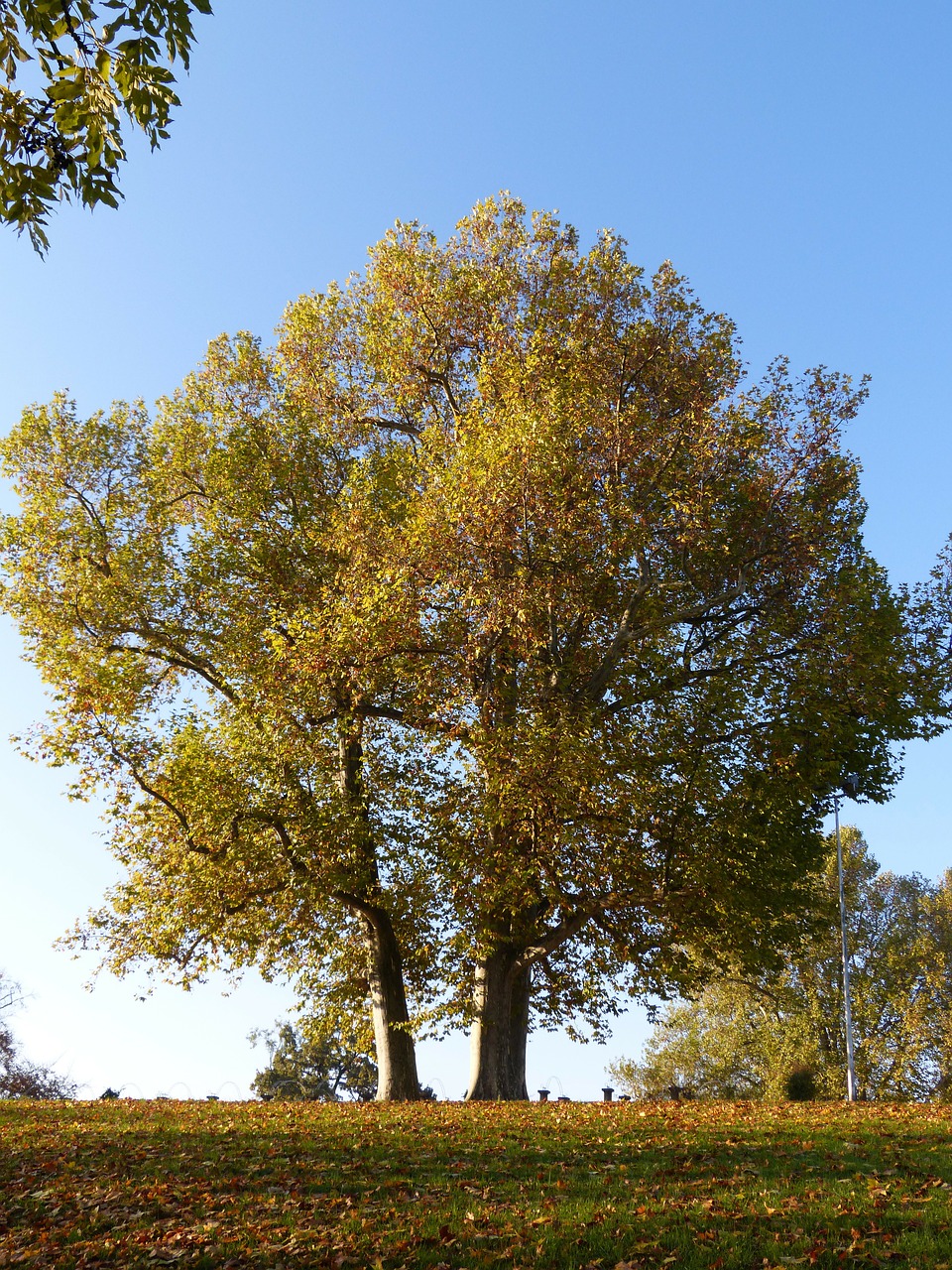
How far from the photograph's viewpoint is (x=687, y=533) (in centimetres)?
2053

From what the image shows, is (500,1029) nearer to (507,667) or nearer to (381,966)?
(381,966)

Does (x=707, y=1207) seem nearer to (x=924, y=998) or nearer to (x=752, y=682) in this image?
(x=752, y=682)

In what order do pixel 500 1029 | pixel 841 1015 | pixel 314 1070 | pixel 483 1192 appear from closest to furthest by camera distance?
pixel 483 1192 → pixel 500 1029 → pixel 841 1015 → pixel 314 1070

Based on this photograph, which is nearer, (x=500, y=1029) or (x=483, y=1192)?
(x=483, y=1192)

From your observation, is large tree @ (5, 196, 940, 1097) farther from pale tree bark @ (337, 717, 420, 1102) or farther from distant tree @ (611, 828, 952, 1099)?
distant tree @ (611, 828, 952, 1099)

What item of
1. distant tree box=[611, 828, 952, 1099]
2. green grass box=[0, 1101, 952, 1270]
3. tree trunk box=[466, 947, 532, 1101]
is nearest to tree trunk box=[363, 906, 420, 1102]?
tree trunk box=[466, 947, 532, 1101]

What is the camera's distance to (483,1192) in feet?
32.8

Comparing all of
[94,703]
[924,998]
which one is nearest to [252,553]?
[94,703]

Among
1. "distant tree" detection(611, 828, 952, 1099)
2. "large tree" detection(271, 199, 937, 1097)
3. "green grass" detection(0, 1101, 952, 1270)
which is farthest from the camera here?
"distant tree" detection(611, 828, 952, 1099)

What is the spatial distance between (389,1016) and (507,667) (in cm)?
795

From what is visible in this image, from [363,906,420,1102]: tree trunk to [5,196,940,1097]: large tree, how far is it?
0.09m

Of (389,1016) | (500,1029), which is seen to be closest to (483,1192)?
(500,1029)

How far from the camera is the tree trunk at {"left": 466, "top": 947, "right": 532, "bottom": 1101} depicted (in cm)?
1997

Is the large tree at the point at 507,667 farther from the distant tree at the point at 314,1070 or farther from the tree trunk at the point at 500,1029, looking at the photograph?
the distant tree at the point at 314,1070
